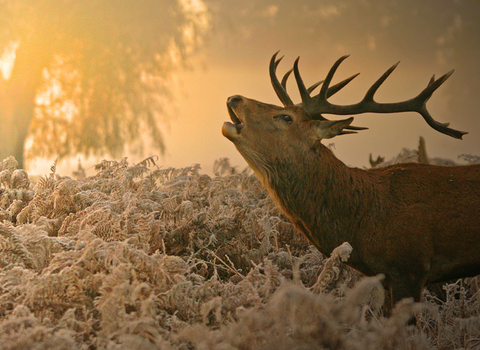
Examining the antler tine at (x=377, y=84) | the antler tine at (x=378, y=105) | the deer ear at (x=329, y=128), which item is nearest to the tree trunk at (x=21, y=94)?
the antler tine at (x=378, y=105)

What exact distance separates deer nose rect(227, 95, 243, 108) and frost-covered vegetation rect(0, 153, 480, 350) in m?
1.42

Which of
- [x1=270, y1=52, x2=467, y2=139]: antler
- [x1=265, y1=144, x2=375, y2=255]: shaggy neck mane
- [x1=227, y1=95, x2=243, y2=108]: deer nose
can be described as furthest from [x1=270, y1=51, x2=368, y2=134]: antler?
[x1=227, y1=95, x2=243, y2=108]: deer nose

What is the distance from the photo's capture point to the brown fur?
394 centimetres

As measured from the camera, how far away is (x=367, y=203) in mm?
4152

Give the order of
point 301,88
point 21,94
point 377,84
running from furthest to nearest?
point 21,94
point 301,88
point 377,84

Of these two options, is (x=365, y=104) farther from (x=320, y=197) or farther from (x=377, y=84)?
(x=320, y=197)

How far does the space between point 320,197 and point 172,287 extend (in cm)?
164

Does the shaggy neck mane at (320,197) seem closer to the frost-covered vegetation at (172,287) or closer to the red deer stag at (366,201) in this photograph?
the red deer stag at (366,201)

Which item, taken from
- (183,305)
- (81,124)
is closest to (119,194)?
(183,305)

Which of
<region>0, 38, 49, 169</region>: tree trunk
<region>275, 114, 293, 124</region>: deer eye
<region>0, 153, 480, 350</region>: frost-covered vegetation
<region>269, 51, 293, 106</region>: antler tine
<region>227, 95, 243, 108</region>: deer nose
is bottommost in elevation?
<region>0, 153, 480, 350</region>: frost-covered vegetation

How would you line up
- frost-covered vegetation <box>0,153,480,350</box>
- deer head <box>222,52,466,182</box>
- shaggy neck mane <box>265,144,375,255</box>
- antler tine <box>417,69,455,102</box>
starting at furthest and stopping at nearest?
1. antler tine <box>417,69,455,102</box>
2. deer head <box>222,52,466,182</box>
3. shaggy neck mane <box>265,144,375,255</box>
4. frost-covered vegetation <box>0,153,480,350</box>

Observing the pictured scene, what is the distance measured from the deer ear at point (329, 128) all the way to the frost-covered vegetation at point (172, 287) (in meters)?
1.12

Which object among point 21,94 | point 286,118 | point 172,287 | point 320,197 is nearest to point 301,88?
point 286,118

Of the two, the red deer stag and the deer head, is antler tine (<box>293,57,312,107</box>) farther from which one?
the red deer stag
